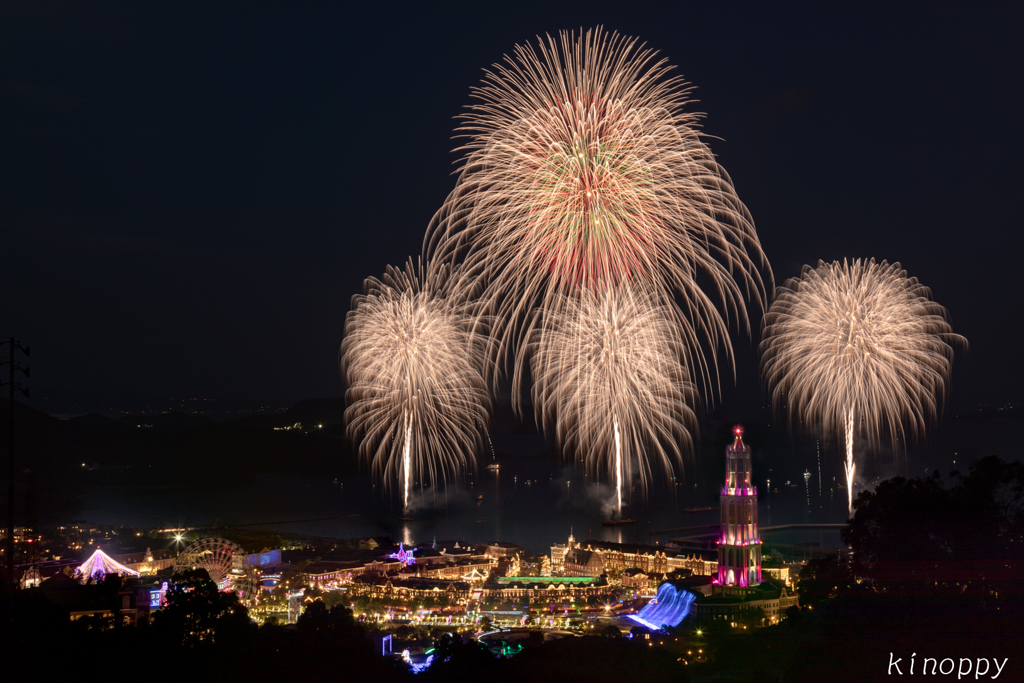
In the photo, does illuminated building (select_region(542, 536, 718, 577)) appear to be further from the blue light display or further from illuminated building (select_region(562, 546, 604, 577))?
the blue light display

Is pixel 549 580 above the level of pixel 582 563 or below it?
above

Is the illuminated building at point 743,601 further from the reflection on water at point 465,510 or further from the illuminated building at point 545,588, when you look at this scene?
the reflection on water at point 465,510

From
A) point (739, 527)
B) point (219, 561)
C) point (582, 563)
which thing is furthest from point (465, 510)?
point (739, 527)

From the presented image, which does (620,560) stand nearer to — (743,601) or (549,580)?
(549,580)

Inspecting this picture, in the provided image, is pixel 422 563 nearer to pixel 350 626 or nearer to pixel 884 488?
pixel 350 626

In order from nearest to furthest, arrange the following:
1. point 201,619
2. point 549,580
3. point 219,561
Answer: point 201,619 < point 219,561 < point 549,580

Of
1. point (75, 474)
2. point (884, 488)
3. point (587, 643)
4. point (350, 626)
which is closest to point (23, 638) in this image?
point (350, 626)

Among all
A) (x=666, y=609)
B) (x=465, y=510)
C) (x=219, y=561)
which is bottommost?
(x=465, y=510)
